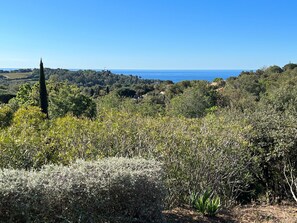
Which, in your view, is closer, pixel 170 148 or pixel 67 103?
pixel 170 148

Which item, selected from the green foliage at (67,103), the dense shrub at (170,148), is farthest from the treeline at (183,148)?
the green foliage at (67,103)

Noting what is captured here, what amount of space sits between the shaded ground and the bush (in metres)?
0.81

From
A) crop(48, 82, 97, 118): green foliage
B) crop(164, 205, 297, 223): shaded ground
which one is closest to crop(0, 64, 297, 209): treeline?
crop(164, 205, 297, 223): shaded ground

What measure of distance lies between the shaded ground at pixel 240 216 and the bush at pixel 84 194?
0.81 metres

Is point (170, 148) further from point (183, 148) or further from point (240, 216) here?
point (240, 216)

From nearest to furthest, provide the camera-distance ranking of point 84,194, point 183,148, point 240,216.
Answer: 1. point 84,194
2. point 240,216
3. point 183,148

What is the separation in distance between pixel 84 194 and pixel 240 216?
274 centimetres

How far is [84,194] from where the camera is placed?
307cm

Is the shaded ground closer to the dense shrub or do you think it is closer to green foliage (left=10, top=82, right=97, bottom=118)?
the dense shrub

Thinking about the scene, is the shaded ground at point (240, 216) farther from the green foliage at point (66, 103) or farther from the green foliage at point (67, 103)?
the green foliage at point (67, 103)

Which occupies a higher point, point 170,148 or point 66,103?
point 170,148

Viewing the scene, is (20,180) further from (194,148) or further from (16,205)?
(194,148)

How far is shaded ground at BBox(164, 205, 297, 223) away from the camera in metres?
4.12

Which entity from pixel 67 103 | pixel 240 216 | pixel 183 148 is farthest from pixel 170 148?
pixel 67 103
